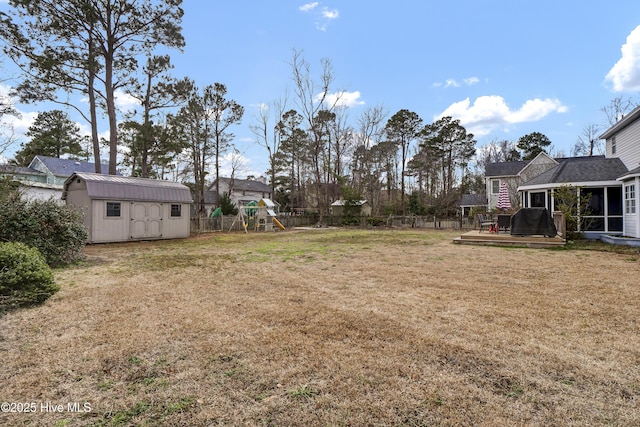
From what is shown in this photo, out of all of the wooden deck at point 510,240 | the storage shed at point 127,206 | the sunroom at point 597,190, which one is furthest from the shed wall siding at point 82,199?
Result: the sunroom at point 597,190

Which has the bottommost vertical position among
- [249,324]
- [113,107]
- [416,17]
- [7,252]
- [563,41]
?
[249,324]

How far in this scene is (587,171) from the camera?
13062 millimetres

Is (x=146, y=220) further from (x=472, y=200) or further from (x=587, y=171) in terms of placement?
(x=472, y=200)

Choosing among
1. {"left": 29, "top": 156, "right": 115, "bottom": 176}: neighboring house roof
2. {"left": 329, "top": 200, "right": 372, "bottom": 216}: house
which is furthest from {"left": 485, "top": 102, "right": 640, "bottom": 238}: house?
{"left": 29, "top": 156, "right": 115, "bottom": 176}: neighboring house roof

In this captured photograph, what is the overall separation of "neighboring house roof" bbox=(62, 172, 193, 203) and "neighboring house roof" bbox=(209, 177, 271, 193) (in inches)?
1180

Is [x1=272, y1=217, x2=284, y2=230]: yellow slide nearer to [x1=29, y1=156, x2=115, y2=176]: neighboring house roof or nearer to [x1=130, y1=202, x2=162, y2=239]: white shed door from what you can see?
[x1=130, y1=202, x2=162, y2=239]: white shed door

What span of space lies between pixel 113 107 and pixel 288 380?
18115 mm

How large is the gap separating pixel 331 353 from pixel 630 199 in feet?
45.4

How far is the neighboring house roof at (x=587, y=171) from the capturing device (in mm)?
12359

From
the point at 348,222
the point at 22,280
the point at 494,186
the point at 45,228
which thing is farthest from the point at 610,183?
the point at 45,228

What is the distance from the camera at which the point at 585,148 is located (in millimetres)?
30969

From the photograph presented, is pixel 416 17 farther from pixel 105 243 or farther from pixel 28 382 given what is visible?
pixel 105 243

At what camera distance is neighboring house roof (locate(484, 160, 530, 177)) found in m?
25.1

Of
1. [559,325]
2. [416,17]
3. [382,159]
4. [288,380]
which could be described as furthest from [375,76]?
[288,380]
